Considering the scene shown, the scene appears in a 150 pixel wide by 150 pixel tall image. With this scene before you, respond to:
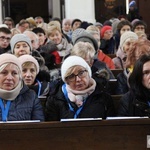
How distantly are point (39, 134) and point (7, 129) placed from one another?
236mm

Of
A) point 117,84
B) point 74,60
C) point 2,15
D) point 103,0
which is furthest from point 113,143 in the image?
point 103,0

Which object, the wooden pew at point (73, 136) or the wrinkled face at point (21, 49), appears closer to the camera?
the wooden pew at point (73, 136)

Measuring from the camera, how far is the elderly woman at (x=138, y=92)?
4.23 metres

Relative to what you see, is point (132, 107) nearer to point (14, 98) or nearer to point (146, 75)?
point (146, 75)

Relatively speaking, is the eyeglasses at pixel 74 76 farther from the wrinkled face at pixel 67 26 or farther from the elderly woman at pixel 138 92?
the wrinkled face at pixel 67 26

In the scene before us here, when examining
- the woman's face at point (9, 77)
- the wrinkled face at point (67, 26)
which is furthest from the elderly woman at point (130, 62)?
the wrinkled face at point (67, 26)

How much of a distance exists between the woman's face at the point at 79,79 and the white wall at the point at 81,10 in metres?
11.7

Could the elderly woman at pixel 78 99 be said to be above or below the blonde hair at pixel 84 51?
below

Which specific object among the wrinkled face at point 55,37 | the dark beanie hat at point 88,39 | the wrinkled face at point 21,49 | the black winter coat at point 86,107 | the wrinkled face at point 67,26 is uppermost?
the dark beanie hat at point 88,39

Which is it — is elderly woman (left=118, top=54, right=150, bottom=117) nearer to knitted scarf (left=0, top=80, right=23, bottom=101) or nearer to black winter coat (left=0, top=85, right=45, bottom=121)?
black winter coat (left=0, top=85, right=45, bottom=121)

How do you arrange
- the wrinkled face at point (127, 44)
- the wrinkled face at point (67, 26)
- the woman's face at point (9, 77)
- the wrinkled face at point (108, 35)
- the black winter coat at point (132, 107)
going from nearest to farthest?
the black winter coat at point (132, 107), the woman's face at point (9, 77), the wrinkled face at point (127, 44), the wrinkled face at point (108, 35), the wrinkled face at point (67, 26)

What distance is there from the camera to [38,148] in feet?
11.7

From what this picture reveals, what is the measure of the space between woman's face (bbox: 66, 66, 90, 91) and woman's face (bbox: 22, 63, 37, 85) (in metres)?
0.93

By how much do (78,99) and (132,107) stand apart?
47 cm
